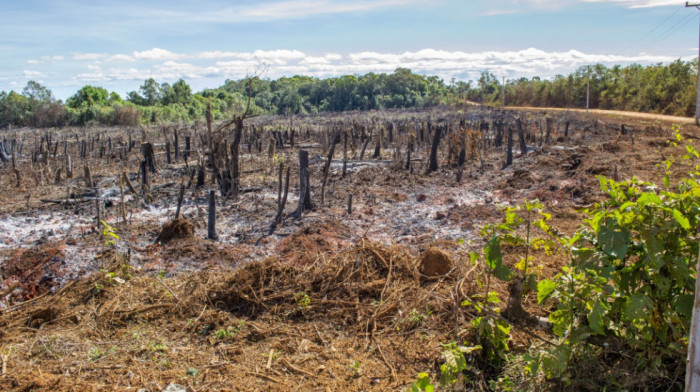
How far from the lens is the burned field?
412cm

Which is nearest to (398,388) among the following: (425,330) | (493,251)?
(425,330)

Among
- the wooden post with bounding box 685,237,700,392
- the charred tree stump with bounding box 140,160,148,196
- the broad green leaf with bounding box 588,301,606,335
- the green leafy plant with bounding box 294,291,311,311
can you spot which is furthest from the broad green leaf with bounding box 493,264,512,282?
the charred tree stump with bounding box 140,160,148,196

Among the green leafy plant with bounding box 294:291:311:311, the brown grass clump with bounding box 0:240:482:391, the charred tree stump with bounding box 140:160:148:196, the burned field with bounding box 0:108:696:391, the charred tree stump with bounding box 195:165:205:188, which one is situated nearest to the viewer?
the brown grass clump with bounding box 0:240:482:391

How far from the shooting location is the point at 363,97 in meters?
57.1

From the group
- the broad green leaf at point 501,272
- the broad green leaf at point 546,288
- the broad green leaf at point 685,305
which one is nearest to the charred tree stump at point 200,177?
the broad green leaf at point 501,272

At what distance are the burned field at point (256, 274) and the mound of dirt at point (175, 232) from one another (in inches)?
1.1

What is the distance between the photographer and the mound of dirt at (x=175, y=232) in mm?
8266

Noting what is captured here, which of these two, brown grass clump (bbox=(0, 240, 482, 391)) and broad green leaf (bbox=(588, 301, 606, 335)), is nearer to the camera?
broad green leaf (bbox=(588, 301, 606, 335))

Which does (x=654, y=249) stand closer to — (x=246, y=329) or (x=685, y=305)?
(x=685, y=305)

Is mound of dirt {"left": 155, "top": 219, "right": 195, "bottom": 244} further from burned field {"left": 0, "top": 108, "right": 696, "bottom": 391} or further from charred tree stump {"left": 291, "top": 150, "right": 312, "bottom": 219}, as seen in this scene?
charred tree stump {"left": 291, "top": 150, "right": 312, "bottom": 219}

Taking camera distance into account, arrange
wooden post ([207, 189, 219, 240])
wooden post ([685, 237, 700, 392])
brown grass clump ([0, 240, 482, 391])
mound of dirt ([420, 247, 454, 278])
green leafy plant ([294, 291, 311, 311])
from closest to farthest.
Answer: wooden post ([685, 237, 700, 392])
brown grass clump ([0, 240, 482, 391])
green leafy plant ([294, 291, 311, 311])
mound of dirt ([420, 247, 454, 278])
wooden post ([207, 189, 219, 240])

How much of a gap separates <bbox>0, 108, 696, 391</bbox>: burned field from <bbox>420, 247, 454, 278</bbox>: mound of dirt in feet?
0.05

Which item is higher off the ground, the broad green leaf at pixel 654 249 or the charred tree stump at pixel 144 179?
the broad green leaf at pixel 654 249

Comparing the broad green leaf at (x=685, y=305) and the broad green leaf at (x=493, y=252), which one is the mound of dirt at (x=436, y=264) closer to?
the broad green leaf at (x=493, y=252)
